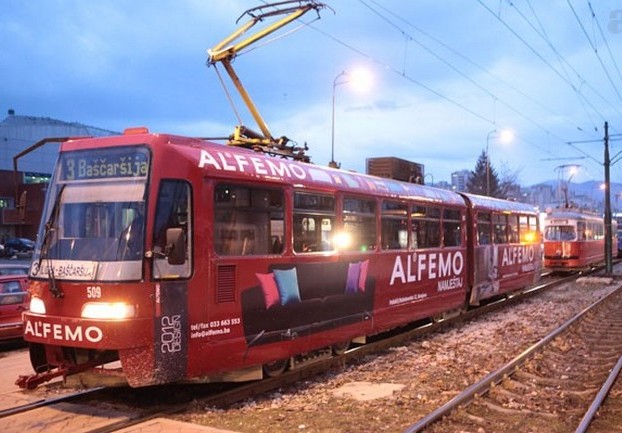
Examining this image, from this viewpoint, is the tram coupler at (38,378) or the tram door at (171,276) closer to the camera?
the tram door at (171,276)

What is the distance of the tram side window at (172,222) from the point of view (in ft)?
21.1

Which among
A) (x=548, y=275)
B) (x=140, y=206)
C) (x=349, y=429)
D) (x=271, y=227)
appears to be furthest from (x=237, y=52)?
(x=548, y=275)

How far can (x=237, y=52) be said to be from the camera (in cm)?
1077

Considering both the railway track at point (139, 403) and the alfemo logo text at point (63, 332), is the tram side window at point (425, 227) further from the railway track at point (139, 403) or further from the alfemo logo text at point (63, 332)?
the alfemo logo text at point (63, 332)

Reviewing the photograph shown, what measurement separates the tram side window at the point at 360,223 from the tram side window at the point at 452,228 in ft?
11.5

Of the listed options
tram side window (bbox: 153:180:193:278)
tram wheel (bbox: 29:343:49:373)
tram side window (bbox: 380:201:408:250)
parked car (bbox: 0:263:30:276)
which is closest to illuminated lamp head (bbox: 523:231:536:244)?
tram side window (bbox: 380:201:408:250)

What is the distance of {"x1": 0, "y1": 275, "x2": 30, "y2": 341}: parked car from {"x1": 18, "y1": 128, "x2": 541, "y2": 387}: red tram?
13.8ft

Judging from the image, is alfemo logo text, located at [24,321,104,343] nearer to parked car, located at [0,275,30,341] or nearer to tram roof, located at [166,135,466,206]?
tram roof, located at [166,135,466,206]

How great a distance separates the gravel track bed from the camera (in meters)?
6.38

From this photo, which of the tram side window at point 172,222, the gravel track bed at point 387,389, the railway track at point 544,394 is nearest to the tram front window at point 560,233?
the gravel track bed at point 387,389

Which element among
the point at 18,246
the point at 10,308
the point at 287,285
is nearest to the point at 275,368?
the point at 287,285

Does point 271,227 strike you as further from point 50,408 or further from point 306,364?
point 50,408

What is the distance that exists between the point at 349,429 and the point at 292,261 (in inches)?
97.6

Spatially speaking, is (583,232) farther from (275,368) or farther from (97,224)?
(97,224)
